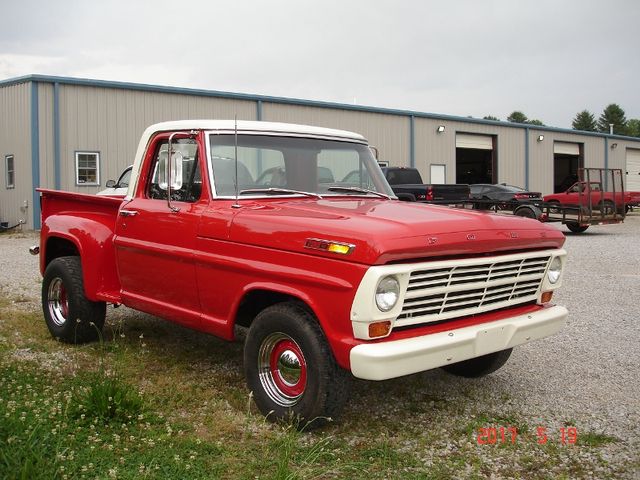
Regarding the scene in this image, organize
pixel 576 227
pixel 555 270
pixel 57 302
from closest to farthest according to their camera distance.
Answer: pixel 555 270 → pixel 57 302 → pixel 576 227

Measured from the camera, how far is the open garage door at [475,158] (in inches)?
1206

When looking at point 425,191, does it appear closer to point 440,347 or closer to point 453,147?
point 440,347

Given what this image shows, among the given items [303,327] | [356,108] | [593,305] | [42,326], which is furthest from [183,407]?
[356,108]

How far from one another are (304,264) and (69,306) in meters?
2.86

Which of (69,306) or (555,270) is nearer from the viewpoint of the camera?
(555,270)

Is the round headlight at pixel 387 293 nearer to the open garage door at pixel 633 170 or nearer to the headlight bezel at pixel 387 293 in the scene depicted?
the headlight bezel at pixel 387 293

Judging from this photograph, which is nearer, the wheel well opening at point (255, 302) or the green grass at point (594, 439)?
the green grass at point (594, 439)

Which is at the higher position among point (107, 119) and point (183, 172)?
point (107, 119)

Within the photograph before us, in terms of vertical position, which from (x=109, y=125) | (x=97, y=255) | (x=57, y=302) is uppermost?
(x=109, y=125)

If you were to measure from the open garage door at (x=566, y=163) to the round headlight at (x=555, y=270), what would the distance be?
104ft

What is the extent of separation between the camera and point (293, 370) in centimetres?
397

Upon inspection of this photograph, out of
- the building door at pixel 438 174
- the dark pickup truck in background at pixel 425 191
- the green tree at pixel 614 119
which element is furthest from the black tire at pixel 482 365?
the green tree at pixel 614 119

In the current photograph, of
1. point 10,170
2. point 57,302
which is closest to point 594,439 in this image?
point 57,302

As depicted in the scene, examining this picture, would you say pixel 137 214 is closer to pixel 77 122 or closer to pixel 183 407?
pixel 183 407
